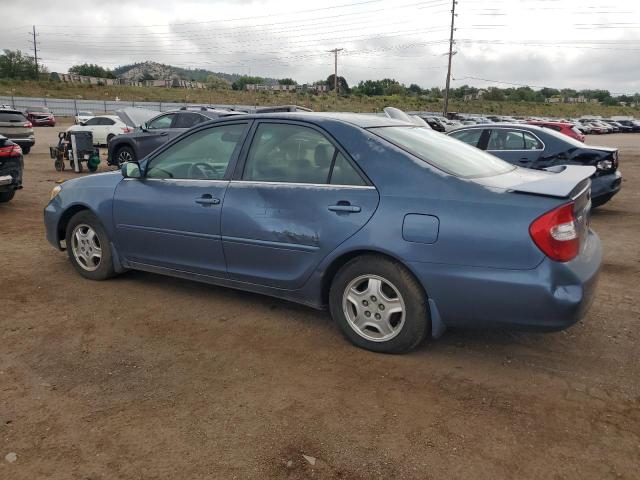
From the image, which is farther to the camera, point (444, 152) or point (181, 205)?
point (181, 205)

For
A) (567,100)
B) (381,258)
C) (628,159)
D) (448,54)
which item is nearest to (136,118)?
(381,258)

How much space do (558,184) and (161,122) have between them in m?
12.1

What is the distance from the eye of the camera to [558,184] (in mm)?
3287

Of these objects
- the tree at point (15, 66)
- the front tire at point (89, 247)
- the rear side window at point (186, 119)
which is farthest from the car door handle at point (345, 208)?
the tree at point (15, 66)

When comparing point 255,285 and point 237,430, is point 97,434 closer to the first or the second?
point 237,430

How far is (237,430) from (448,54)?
183ft

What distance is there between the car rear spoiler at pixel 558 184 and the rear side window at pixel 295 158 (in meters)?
1.02

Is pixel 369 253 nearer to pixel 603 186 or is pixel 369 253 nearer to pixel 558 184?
pixel 558 184

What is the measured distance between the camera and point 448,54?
175 ft

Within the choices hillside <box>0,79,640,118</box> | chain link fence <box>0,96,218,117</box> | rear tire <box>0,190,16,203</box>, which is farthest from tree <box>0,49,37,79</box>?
rear tire <box>0,190,16,203</box>

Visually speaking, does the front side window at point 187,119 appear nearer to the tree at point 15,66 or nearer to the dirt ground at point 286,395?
the dirt ground at point 286,395

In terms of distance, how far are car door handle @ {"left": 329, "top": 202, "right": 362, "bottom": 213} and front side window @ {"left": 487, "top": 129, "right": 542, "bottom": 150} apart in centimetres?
638

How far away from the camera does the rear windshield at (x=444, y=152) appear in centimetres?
356

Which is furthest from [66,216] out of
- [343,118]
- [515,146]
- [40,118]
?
[40,118]
